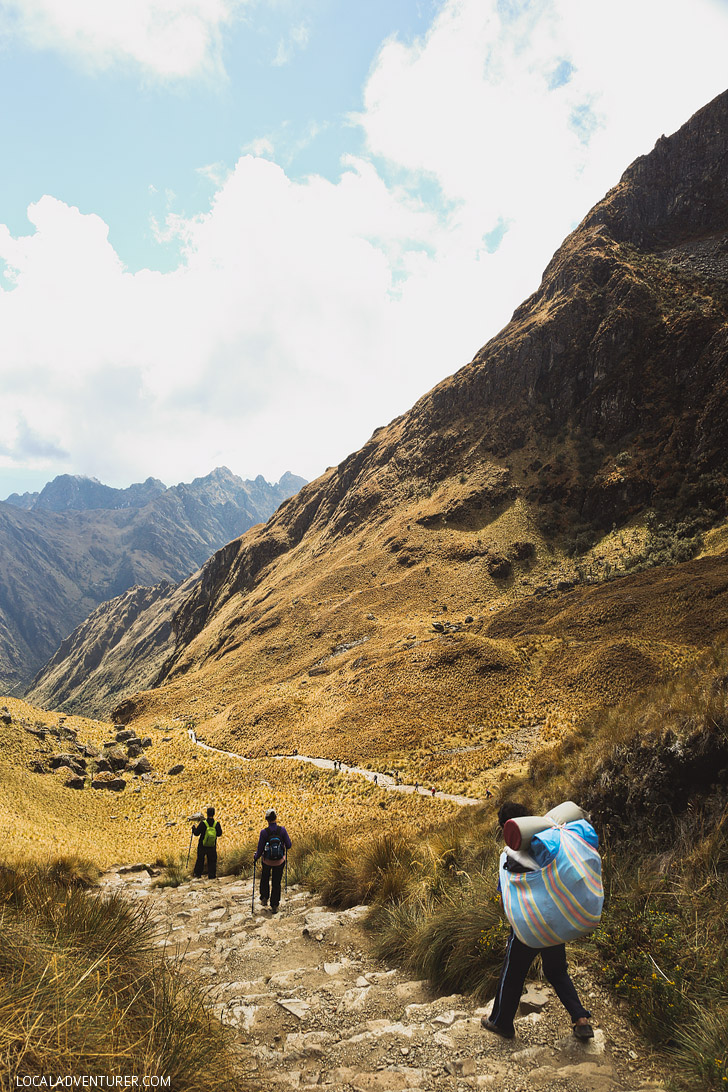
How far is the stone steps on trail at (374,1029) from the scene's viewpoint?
10.4 ft

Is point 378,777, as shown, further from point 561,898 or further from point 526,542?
point 526,542

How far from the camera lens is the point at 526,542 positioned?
64250mm

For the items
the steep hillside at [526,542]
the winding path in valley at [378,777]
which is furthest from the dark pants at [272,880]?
the steep hillside at [526,542]

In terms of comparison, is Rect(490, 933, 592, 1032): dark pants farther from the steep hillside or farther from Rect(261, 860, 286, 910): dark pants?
the steep hillside

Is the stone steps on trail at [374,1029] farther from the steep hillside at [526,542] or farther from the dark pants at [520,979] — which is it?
the steep hillside at [526,542]

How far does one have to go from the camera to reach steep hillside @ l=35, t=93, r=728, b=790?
29359mm

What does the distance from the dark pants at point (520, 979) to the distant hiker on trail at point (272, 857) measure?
16.5ft

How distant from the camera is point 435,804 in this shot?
16844 mm

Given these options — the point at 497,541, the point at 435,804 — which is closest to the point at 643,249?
the point at 497,541

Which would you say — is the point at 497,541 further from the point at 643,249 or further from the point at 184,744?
the point at 643,249

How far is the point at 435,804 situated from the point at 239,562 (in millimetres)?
108191

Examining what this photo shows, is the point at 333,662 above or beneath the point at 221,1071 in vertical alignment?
beneath

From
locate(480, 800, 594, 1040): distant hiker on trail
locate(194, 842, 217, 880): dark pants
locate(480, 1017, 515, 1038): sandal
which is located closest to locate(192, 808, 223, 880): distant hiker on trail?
locate(194, 842, 217, 880): dark pants

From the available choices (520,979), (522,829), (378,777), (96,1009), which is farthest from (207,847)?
(378,777)
